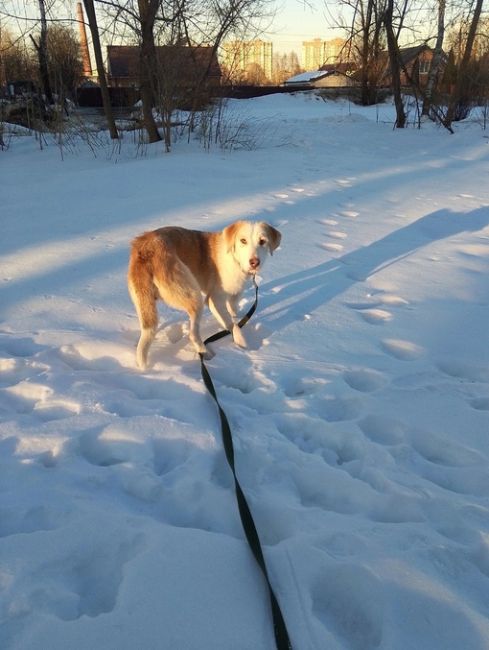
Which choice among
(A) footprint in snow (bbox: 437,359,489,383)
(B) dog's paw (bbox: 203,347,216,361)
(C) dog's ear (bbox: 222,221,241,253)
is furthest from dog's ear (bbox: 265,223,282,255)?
(A) footprint in snow (bbox: 437,359,489,383)

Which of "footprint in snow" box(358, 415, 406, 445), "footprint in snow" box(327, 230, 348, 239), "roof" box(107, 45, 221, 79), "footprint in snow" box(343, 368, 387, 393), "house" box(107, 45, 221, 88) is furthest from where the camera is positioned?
"roof" box(107, 45, 221, 79)

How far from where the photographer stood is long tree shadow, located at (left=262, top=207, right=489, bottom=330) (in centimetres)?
455

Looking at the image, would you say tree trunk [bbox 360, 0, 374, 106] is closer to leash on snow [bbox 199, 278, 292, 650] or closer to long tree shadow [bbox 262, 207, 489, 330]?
long tree shadow [bbox 262, 207, 489, 330]

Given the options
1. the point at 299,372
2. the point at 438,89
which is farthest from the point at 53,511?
the point at 438,89

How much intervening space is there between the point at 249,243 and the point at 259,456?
1.82 m

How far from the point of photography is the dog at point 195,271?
337 cm

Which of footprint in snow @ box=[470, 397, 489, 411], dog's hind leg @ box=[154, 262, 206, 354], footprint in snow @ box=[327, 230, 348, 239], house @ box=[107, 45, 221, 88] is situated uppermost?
house @ box=[107, 45, 221, 88]

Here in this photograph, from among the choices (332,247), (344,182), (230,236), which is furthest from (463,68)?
(230,236)

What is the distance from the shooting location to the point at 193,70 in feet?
42.8

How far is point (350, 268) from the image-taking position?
544 centimetres

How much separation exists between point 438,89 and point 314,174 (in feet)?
37.9

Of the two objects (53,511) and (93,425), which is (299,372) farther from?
(53,511)

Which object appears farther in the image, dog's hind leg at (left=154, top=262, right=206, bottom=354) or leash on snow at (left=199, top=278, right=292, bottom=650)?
dog's hind leg at (left=154, top=262, right=206, bottom=354)

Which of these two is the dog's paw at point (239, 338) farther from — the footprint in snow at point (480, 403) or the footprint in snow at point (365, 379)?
the footprint in snow at point (480, 403)
